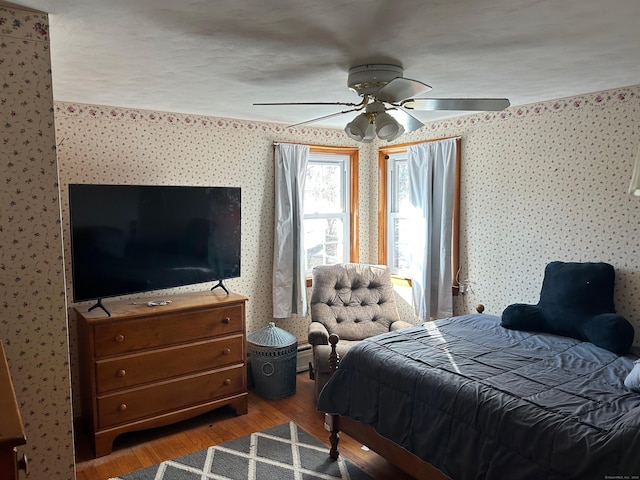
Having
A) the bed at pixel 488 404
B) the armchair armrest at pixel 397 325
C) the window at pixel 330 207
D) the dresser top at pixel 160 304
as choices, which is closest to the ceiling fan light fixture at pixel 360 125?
the bed at pixel 488 404

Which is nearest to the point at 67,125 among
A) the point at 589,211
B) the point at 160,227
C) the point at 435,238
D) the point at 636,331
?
the point at 160,227

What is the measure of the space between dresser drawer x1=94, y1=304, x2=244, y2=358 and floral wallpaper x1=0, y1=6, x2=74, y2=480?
1.05 m

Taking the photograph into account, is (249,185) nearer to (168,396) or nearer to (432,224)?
(432,224)

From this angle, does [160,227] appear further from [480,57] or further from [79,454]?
[480,57]

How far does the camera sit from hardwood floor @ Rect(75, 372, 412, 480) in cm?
315

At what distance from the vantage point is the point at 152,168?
3.93 m

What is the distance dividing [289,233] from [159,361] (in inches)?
66.1

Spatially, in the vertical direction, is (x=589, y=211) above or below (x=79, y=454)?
above

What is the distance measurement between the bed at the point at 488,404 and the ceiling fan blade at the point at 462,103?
4.49 feet

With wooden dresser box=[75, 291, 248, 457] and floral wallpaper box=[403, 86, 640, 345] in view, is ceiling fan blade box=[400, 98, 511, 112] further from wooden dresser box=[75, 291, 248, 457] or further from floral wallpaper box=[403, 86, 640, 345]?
wooden dresser box=[75, 291, 248, 457]

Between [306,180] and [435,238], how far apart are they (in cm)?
137

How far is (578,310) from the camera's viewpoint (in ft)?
11.0

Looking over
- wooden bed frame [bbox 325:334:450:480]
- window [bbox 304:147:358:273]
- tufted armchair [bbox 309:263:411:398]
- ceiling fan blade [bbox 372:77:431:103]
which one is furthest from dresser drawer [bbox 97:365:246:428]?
ceiling fan blade [bbox 372:77:431:103]

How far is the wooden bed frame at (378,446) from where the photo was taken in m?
2.61
